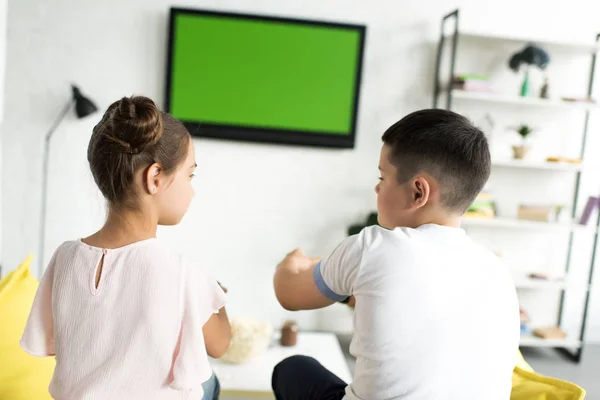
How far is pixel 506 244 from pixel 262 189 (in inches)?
62.6

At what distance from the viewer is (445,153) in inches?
42.7

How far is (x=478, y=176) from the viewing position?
1.12m

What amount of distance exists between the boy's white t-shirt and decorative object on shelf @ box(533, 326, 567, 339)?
7.87ft

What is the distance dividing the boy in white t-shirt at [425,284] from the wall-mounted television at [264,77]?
201 centimetres

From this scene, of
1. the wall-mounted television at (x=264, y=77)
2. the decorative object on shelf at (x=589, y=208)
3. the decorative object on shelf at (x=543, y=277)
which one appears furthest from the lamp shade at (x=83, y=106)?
the decorative object on shelf at (x=589, y=208)

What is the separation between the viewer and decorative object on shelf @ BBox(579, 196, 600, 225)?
3.09 metres

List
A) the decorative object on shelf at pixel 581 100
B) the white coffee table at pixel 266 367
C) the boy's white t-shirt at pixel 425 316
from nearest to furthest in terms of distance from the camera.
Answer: the boy's white t-shirt at pixel 425 316
the white coffee table at pixel 266 367
the decorative object on shelf at pixel 581 100

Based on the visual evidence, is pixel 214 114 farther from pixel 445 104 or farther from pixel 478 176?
pixel 478 176

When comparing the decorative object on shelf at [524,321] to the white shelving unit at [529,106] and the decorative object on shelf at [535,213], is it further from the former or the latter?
the decorative object on shelf at [535,213]

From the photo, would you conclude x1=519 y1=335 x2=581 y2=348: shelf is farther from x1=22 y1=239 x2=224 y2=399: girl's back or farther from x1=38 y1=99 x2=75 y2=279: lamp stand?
x1=38 y1=99 x2=75 y2=279: lamp stand

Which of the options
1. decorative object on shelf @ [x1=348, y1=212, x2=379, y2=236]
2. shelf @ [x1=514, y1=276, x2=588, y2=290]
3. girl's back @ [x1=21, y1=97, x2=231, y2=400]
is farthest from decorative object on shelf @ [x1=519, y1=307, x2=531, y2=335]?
girl's back @ [x1=21, y1=97, x2=231, y2=400]

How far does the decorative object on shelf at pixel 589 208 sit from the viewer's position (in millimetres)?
3094

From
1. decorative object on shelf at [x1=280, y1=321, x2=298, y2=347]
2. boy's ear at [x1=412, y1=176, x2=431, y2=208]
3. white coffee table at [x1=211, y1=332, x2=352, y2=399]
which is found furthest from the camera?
decorative object on shelf at [x1=280, y1=321, x2=298, y2=347]

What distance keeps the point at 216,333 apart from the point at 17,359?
68cm
